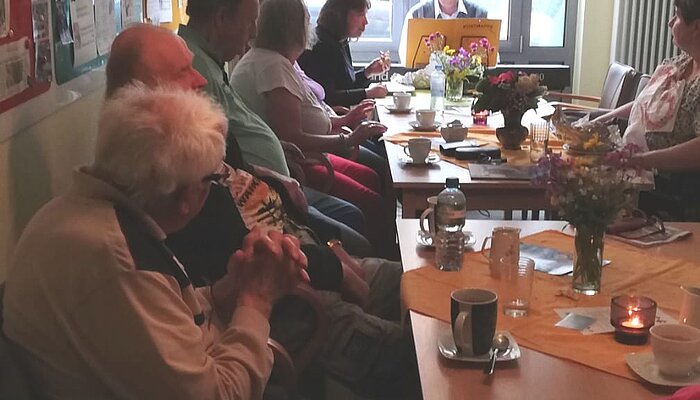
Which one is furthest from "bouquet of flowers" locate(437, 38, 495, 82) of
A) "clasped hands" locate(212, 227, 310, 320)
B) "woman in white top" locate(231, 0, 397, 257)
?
"clasped hands" locate(212, 227, 310, 320)

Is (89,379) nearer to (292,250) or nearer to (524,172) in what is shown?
(292,250)

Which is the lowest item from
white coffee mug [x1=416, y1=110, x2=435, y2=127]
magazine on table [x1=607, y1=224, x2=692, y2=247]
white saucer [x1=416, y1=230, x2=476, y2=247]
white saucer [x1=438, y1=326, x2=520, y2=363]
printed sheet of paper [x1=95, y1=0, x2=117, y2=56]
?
white saucer [x1=438, y1=326, x2=520, y2=363]

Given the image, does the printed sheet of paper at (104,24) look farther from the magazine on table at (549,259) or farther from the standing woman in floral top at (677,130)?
the standing woman in floral top at (677,130)

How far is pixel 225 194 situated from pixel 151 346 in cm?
84

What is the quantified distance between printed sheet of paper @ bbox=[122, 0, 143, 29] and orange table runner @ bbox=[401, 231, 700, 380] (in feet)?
4.39

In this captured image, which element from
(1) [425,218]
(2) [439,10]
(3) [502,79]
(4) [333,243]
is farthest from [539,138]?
(2) [439,10]

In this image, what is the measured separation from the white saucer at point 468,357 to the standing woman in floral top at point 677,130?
1.43 meters

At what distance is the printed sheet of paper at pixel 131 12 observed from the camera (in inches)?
102

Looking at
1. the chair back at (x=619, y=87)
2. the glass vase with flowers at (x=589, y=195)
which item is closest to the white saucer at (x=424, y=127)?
the chair back at (x=619, y=87)

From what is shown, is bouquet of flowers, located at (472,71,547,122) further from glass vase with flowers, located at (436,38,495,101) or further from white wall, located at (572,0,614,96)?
white wall, located at (572,0,614,96)

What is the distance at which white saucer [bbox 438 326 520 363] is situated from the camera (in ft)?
4.56

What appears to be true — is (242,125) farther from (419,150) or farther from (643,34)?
(643,34)

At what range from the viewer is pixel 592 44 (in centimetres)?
596

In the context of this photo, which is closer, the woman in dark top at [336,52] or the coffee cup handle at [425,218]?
the coffee cup handle at [425,218]
